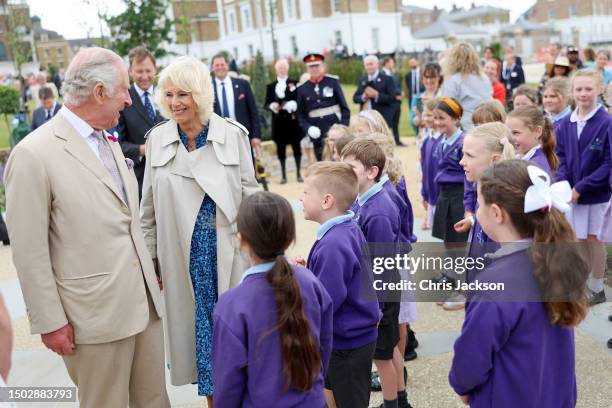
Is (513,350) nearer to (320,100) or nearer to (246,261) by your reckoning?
(246,261)

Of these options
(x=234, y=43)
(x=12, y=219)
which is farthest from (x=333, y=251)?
(x=234, y=43)

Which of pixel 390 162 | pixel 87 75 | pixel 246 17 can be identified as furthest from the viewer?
pixel 246 17

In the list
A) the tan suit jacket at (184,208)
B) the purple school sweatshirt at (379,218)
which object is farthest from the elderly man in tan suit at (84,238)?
the purple school sweatshirt at (379,218)

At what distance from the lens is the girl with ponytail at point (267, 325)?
7.02 feet

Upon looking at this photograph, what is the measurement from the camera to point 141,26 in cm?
1173

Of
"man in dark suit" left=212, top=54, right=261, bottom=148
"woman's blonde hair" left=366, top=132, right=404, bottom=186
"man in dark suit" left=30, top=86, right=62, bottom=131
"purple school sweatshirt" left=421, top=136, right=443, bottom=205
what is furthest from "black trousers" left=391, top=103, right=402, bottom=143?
"woman's blonde hair" left=366, top=132, right=404, bottom=186

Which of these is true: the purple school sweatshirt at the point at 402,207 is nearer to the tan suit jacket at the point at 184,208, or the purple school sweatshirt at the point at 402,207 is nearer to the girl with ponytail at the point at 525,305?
the tan suit jacket at the point at 184,208

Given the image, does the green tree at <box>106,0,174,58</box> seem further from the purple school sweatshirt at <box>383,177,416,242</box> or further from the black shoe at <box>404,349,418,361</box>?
the black shoe at <box>404,349,418,361</box>

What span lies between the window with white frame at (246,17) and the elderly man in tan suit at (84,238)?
67163 mm

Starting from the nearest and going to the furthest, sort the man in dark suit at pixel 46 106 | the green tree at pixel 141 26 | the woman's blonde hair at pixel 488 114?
1. the woman's blonde hair at pixel 488 114
2. the man in dark suit at pixel 46 106
3. the green tree at pixel 141 26

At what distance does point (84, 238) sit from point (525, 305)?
180 cm

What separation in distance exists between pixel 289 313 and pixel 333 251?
0.62m

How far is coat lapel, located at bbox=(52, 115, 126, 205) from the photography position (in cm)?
268

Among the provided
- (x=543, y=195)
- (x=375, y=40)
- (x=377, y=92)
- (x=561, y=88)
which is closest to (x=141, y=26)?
(x=377, y=92)
